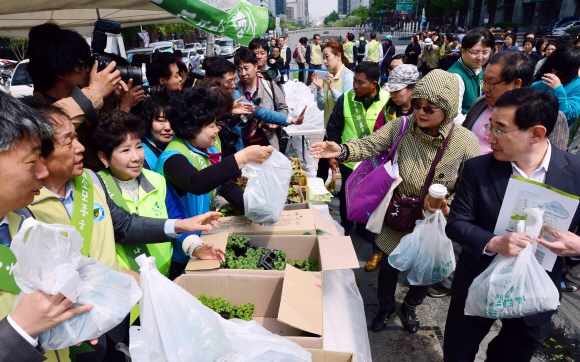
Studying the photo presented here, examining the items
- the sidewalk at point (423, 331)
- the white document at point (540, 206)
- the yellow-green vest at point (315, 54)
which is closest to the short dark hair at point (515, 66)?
the white document at point (540, 206)

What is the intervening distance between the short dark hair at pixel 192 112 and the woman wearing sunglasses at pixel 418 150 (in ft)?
2.44

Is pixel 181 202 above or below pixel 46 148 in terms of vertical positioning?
below

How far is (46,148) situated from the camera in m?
1.32

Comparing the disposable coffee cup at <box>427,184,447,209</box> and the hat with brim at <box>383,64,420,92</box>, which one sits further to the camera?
the hat with brim at <box>383,64,420,92</box>

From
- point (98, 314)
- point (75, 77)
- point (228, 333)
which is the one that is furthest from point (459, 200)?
point (75, 77)

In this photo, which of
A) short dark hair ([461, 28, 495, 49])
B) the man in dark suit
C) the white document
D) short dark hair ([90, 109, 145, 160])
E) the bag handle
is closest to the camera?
the white document

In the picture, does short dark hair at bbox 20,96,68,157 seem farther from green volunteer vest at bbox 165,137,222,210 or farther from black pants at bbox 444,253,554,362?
black pants at bbox 444,253,554,362

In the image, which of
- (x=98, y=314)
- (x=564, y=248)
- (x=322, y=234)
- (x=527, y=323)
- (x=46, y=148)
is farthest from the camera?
(x=322, y=234)

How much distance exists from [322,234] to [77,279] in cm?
152

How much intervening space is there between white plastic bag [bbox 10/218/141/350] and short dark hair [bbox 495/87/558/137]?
1676 millimetres

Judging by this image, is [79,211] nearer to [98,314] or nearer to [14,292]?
[14,292]

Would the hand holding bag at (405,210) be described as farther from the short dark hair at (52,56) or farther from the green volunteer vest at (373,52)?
the green volunteer vest at (373,52)

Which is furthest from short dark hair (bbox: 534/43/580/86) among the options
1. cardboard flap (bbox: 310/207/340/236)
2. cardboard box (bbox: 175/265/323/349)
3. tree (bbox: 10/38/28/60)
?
tree (bbox: 10/38/28/60)

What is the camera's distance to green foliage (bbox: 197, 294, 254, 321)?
1.84 meters
